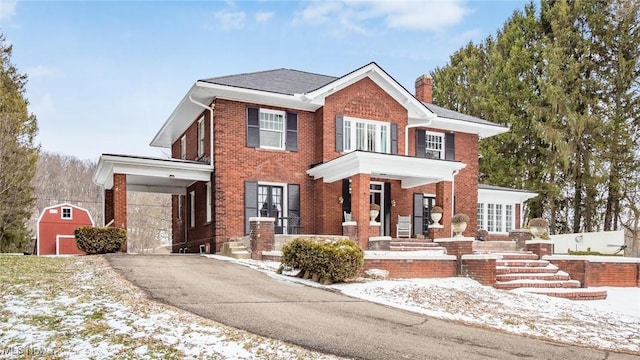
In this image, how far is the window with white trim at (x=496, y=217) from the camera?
79.2 ft

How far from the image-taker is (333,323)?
293 inches

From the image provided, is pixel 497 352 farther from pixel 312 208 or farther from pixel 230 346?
pixel 312 208

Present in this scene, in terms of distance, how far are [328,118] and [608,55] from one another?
19.3m

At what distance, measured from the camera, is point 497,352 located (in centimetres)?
657

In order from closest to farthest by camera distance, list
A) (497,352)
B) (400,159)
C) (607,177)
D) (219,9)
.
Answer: (497,352) < (219,9) < (400,159) < (607,177)

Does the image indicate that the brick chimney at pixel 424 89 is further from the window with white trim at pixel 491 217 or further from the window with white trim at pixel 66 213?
the window with white trim at pixel 66 213

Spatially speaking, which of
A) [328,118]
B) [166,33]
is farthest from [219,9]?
[328,118]

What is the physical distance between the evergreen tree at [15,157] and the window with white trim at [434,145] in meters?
16.9

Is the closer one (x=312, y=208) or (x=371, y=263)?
(x=371, y=263)

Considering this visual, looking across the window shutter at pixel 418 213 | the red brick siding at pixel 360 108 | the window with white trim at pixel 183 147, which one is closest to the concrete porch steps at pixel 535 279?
the window shutter at pixel 418 213

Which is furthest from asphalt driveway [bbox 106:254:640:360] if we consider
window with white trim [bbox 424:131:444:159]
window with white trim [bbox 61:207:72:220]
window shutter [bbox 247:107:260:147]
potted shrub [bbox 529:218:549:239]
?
window with white trim [bbox 61:207:72:220]

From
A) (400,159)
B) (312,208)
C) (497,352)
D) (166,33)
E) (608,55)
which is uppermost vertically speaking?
(608,55)

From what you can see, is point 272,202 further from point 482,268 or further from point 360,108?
point 482,268

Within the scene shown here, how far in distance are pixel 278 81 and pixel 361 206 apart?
6.38 meters
